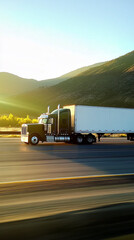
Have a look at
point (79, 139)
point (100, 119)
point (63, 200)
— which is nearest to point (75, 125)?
point (79, 139)

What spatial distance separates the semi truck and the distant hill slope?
91372 mm

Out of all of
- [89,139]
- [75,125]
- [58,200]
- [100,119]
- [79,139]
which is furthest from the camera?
[100,119]

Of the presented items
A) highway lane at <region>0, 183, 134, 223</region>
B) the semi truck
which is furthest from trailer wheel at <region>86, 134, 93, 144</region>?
highway lane at <region>0, 183, 134, 223</region>

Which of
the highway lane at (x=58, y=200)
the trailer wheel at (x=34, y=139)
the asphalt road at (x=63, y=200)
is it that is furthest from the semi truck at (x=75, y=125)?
the highway lane at (x=58, y=200)

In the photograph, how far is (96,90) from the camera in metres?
149

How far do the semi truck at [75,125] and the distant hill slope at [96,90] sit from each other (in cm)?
9137

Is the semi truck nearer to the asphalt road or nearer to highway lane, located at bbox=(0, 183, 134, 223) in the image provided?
the asphalt road

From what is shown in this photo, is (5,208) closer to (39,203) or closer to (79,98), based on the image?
(39,203)

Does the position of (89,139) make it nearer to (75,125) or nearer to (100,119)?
(75,125)

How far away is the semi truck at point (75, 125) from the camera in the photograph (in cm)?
2553

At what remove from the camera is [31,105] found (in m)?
157

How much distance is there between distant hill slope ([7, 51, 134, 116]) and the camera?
135 m

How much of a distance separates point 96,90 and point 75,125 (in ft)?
406

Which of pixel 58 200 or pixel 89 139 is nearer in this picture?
pixel 58 200
